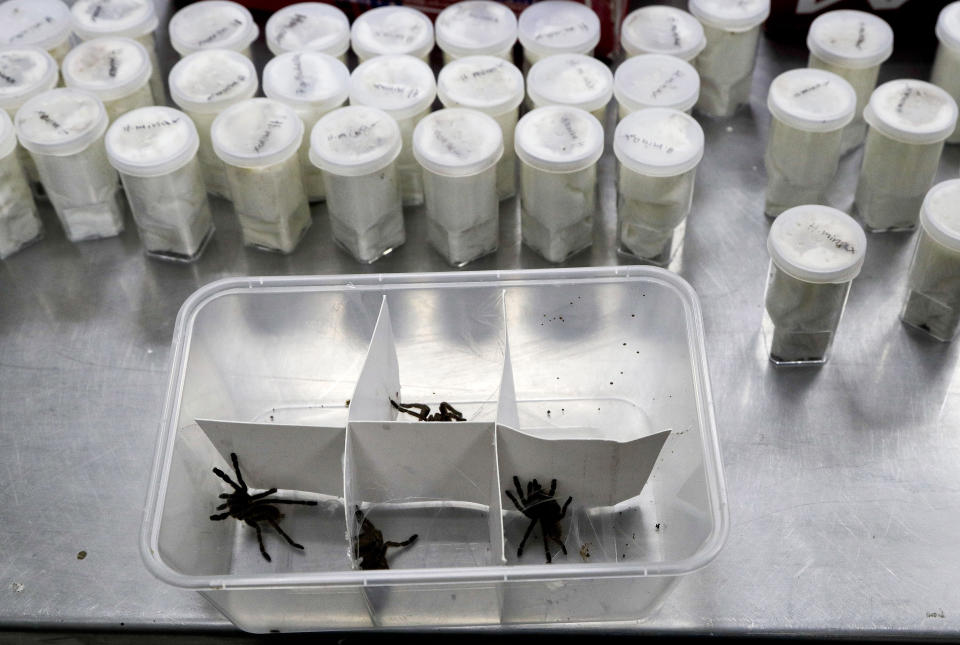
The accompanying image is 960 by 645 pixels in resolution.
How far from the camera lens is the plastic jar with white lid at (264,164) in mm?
1070

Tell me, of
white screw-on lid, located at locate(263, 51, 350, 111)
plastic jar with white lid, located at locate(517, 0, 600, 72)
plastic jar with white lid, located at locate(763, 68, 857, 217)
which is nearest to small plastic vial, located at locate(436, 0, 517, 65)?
plastic jar with white lid, located at locate(517, 0, 600, 72)

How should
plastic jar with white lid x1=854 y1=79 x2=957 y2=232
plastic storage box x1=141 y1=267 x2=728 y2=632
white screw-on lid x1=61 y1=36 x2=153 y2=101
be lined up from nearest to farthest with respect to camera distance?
1. plastic storage box x1=141 y1=267 x2=728 y2=632
2. plastic jar with white lid x1=854 y1=79 x2=957 y2=232
3. white screw-on lid x1=61 y1=36 x2=153 y2=101

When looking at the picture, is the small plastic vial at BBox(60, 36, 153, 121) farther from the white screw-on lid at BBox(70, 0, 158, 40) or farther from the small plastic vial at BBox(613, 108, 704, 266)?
the small plastic vial at BBox(613, 108, 704, 266)

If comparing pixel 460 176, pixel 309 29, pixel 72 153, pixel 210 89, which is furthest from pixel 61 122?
pixel 460 176

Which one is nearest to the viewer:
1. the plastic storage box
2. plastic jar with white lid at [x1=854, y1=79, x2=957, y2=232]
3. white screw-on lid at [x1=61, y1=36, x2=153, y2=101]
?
the plastic storage box

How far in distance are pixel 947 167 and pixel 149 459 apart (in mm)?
896

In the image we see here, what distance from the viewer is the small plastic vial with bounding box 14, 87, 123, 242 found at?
1.10m

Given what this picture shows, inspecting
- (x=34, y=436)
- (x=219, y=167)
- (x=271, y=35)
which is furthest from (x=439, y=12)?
(x=34, y=436)

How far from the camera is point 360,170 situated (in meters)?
Result: 1.05

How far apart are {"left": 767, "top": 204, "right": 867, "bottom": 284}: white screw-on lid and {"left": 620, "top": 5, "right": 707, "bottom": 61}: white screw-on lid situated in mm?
282

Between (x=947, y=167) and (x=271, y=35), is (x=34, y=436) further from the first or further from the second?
(x=947, y=167)

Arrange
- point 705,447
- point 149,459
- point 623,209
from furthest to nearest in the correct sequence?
1. point 623,209
2. point 149,459
3. point 705,447

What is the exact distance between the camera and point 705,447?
872mm

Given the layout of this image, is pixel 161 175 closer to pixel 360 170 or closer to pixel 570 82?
pixel 360 170
